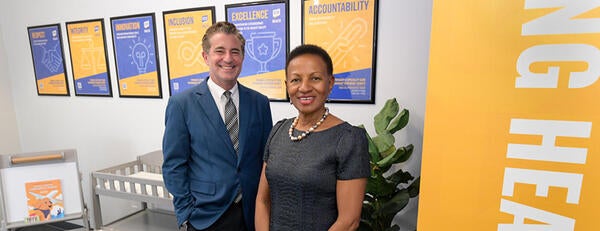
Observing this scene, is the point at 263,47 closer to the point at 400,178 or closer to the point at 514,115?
the point at 400,178

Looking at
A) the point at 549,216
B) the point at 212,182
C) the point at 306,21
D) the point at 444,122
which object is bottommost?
the point at 212,182

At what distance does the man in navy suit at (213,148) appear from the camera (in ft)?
4.41

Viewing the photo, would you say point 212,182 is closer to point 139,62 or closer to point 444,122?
point 444,122

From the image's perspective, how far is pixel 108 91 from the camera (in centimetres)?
285

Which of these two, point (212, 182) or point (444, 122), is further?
point (212, 182)

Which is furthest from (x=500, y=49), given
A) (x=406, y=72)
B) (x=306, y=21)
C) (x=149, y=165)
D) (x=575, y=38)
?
(x=149, y=165)

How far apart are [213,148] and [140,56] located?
66.1 inches

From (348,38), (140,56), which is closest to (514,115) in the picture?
(348,38)

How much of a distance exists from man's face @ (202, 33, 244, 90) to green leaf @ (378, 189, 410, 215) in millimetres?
981

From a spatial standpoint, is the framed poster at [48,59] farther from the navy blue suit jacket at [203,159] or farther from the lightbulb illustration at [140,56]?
the navy blue suit jacket at [203,159]

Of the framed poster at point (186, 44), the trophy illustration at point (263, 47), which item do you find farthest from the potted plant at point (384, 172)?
the framed poster at point (186, 44)

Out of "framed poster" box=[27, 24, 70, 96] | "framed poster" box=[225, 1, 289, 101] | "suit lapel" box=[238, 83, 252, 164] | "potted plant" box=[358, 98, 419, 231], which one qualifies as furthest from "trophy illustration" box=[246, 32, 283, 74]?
"framed poster" box=[27, 24, 70, 96]

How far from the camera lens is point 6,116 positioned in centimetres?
344

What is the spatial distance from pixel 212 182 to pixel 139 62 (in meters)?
1.72
